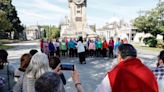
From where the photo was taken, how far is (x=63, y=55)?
28.7 meters

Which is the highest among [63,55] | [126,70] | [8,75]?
[126,70]

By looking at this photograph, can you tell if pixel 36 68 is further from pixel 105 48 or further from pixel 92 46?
pixel 105 48

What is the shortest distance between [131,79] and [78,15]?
5759 cm

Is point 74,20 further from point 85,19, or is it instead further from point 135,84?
point 135,84

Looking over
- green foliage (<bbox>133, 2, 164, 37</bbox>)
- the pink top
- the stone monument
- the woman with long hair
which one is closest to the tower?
the stone monument

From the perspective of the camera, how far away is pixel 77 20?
205 ft

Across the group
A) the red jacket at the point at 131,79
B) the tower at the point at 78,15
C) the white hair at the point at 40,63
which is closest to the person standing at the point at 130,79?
the red jacket at the point at 131,79

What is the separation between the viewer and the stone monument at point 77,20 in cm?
6122

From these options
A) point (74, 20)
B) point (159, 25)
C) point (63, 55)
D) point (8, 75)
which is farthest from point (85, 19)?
point (8, 75)

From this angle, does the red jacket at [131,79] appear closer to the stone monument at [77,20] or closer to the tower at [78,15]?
the stone monument at [77,20]

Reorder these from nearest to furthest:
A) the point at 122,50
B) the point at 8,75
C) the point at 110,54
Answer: the point at 122,50 < the point at 8,75 < the point at 110,54

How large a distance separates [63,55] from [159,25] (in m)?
37.2

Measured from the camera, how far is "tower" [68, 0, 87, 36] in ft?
201

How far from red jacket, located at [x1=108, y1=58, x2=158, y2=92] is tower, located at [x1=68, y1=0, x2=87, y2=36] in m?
56.7
